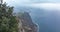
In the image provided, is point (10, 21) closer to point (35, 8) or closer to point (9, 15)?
point (9, 15)

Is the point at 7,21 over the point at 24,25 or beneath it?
beneath

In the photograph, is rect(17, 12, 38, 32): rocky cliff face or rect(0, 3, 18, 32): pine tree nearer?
rect(0, 3, 18, 32): pine tree

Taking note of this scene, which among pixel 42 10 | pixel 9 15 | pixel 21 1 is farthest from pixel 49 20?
pixel 9 15

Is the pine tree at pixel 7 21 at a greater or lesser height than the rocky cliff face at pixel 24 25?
lesser

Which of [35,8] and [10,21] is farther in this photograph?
[35,8]

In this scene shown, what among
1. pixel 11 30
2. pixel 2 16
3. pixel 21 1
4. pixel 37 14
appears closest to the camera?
pixel 11 30

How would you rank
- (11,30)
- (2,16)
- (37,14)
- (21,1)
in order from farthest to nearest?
(37,14) < (21,1) < (2,16) < (11,30)

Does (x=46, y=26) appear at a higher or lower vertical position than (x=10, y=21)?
higher

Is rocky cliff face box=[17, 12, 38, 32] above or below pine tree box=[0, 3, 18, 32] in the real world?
above

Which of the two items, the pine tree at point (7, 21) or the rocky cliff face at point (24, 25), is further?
the rocky cliff face at point (24, 25)

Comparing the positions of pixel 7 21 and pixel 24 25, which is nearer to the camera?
pixel 7 21

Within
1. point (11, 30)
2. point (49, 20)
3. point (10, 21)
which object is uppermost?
point (49, 20)
